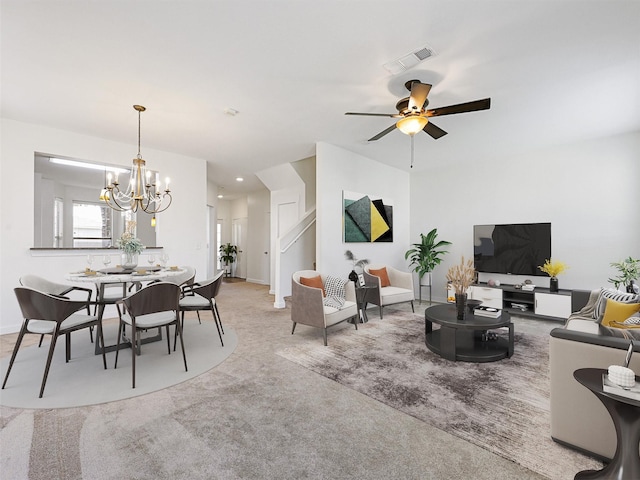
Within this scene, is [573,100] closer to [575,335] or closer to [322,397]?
[575,335]

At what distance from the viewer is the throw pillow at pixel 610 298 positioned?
8.23ft

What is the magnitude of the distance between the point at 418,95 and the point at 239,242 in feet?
26.5

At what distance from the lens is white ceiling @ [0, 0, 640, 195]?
2098 millimetres

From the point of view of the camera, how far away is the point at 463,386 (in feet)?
8.01

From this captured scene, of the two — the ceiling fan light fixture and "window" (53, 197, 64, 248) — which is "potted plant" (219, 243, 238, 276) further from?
the ceiling fan light fixture

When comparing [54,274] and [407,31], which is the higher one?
[407,31]

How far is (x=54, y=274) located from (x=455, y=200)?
7013mm

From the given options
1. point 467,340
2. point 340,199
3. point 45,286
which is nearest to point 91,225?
point 45,286

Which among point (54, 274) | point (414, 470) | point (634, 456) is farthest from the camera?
point (54, 274)

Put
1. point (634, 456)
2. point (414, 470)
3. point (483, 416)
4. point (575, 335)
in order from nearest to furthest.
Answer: point (634, 456) < point (414, 470) < point (575, 335) < point (483, 416)

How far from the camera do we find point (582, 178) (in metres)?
4.76

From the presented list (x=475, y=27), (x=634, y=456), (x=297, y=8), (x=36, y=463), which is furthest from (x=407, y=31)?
(x=36, y=463)

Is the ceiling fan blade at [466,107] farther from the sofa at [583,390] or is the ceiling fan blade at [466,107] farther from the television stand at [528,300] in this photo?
the television stand at [528,300]

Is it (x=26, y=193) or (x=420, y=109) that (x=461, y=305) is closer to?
(x=420, y=109)
